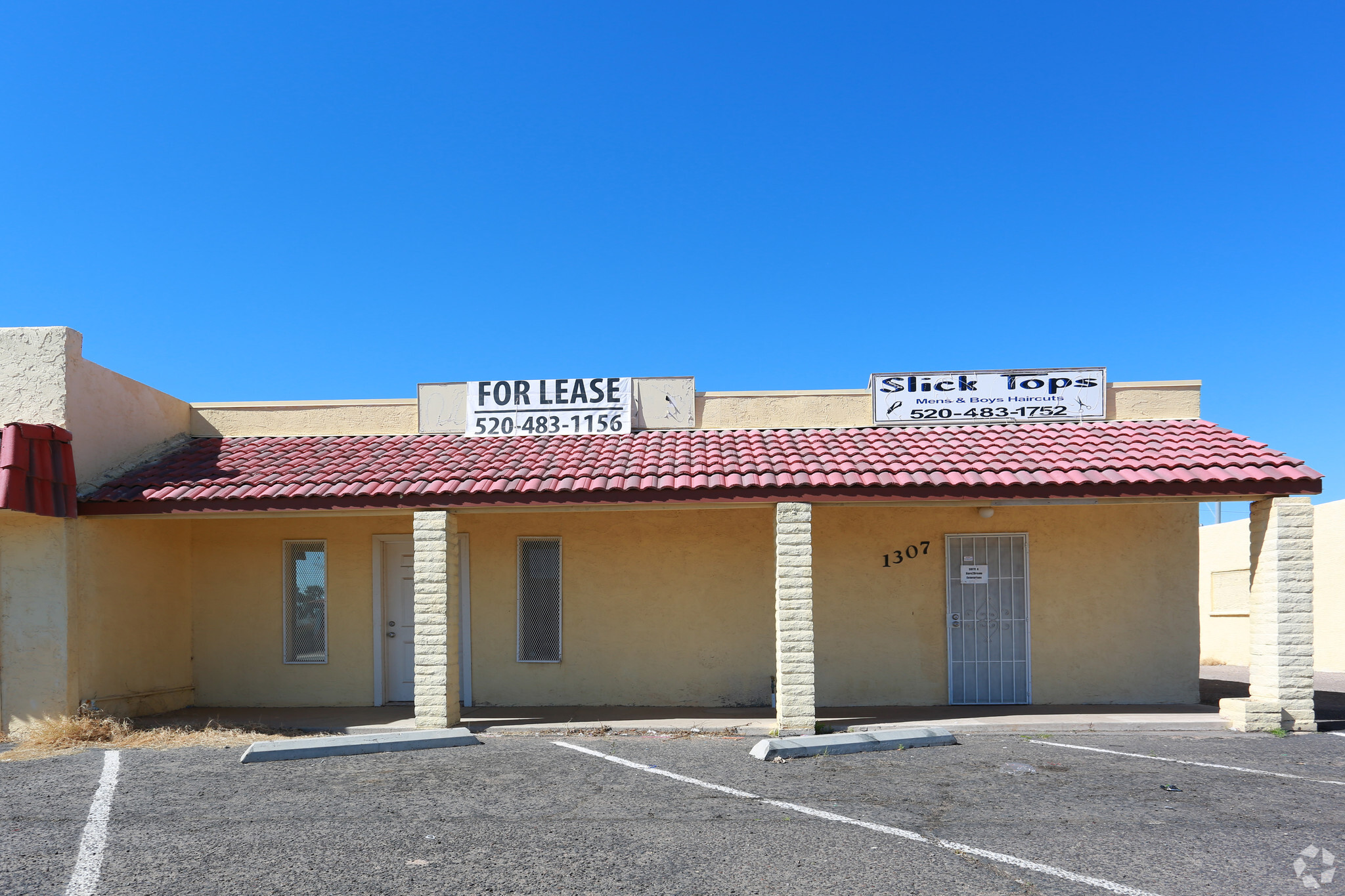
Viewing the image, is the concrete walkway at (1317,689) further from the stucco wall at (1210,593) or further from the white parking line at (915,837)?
the white parking line at (915,837)

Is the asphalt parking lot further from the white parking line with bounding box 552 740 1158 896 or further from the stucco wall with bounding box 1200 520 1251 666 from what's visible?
the stucco wall with bounding box 1200 520 1251 666

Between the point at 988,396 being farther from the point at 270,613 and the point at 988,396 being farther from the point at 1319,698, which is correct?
the point at 270,613

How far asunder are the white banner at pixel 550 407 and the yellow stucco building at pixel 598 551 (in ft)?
0.29

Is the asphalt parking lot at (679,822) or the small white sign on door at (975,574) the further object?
the small white sign on door at (975,574)

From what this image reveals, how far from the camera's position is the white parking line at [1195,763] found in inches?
321

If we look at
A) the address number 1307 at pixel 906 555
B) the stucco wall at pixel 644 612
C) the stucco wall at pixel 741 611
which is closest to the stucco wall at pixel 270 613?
the stucco wall at pixel 741 611

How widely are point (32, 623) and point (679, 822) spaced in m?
8.42

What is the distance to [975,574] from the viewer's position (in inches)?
503

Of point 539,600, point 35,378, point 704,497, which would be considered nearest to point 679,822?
point 704,497

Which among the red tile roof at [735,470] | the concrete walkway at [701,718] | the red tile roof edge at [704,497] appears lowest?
the concrete walkway at [701,718]

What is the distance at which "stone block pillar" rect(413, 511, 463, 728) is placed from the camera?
10836mm

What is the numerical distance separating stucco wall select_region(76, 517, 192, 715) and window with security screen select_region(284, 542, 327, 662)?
1438mm

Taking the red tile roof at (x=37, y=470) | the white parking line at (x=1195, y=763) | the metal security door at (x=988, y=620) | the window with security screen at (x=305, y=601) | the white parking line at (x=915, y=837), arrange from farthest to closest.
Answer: the window with security screen at (x=305, y=601) < the metal security door at (x=988, y=620) < the red tile roof at (x=37, y=470) < the white parking line at (x=1195, y=763) < the white parking line at (x=915, y=837)

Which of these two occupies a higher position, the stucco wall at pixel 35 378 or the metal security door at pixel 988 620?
the stucco wall at pixel 35 378
